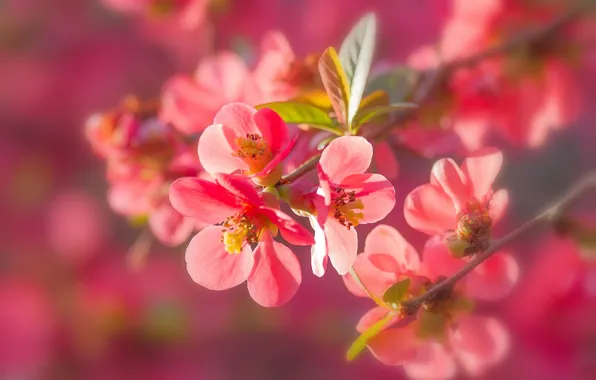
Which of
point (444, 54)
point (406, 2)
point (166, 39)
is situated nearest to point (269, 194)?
point (444, 54)

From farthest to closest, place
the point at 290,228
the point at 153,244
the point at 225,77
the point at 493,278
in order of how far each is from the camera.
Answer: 1. the point at 153,244
2. the point at 225,77
3. the point at 493,278
4. the point at 290,228

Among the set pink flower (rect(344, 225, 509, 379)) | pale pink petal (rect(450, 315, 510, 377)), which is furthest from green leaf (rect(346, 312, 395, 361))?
pale pink petal (rect(450, 315, 510, 377))

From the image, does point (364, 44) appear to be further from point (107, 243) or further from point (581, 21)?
point (107, 243)

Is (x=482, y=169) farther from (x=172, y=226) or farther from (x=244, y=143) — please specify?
(x=172, y=226)

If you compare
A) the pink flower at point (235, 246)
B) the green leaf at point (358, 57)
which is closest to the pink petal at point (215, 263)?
the pink flower at point (235, 246)

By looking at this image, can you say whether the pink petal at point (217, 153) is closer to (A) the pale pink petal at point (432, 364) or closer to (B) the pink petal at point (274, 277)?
(B) the pink petal at point (274, 277)

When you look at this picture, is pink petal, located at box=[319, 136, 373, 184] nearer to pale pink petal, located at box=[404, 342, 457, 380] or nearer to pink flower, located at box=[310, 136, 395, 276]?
pink flower, located at box=[310, 136, 395, 276]

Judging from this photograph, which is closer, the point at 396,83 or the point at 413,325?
the point at 413,325

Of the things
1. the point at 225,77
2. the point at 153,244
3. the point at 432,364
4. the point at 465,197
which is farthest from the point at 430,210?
the point at 153,244
